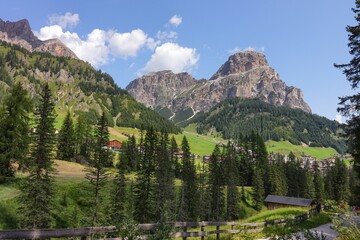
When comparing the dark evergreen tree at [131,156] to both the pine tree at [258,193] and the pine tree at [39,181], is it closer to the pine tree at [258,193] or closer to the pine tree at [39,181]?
the pine tree at [258,193]

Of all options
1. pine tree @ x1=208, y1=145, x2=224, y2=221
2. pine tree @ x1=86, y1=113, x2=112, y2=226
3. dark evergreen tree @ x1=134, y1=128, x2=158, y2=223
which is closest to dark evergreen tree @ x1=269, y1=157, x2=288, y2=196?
pine tree @ x1=208, y1=145, x2=224, y2=221

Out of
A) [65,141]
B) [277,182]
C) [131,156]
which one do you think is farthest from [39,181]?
[277,182]

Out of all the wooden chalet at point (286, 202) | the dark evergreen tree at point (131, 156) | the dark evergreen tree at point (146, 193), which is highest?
the dark evergreen tree at point (131, 156)

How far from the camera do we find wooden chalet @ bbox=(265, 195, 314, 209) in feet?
288

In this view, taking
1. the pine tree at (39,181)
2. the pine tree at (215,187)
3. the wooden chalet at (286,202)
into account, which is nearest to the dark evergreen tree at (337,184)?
the wooden chalet at (286,202)

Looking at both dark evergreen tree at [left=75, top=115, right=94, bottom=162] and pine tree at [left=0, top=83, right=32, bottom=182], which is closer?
pine tree at [left=0, top=83, right=32, bottom=182]

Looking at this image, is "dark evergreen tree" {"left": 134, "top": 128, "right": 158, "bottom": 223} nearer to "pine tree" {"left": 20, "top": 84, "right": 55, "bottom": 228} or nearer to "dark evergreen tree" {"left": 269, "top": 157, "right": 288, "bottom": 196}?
"pine tree" {"left": 20, "top": 84, "right": 55, "bottom": 228}

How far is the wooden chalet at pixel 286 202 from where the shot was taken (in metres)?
87.7

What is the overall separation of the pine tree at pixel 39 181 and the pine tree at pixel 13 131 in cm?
1057

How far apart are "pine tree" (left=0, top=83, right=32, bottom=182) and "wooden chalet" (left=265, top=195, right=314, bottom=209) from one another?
70504 mm

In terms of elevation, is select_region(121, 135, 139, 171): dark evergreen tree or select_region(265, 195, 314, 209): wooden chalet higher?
select_region(121, 135, 139, 171): dark evergreen tree

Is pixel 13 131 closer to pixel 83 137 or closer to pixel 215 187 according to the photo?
pixel 215 187

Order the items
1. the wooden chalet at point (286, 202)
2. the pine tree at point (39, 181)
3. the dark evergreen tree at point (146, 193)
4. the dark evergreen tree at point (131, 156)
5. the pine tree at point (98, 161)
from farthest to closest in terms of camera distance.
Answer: the dark evergreen tree at point (131, 156)
the wooden chalet at point (286, 202)
the dark evergreen tree at point (146, 193)
the pine tree at point (98, 161)
the pine tree at point (39, 181)

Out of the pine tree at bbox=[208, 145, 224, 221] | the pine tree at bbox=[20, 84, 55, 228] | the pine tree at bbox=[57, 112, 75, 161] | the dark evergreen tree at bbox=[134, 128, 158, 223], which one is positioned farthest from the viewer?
the pine tree at bbox=[57, 112, 75, 161]
